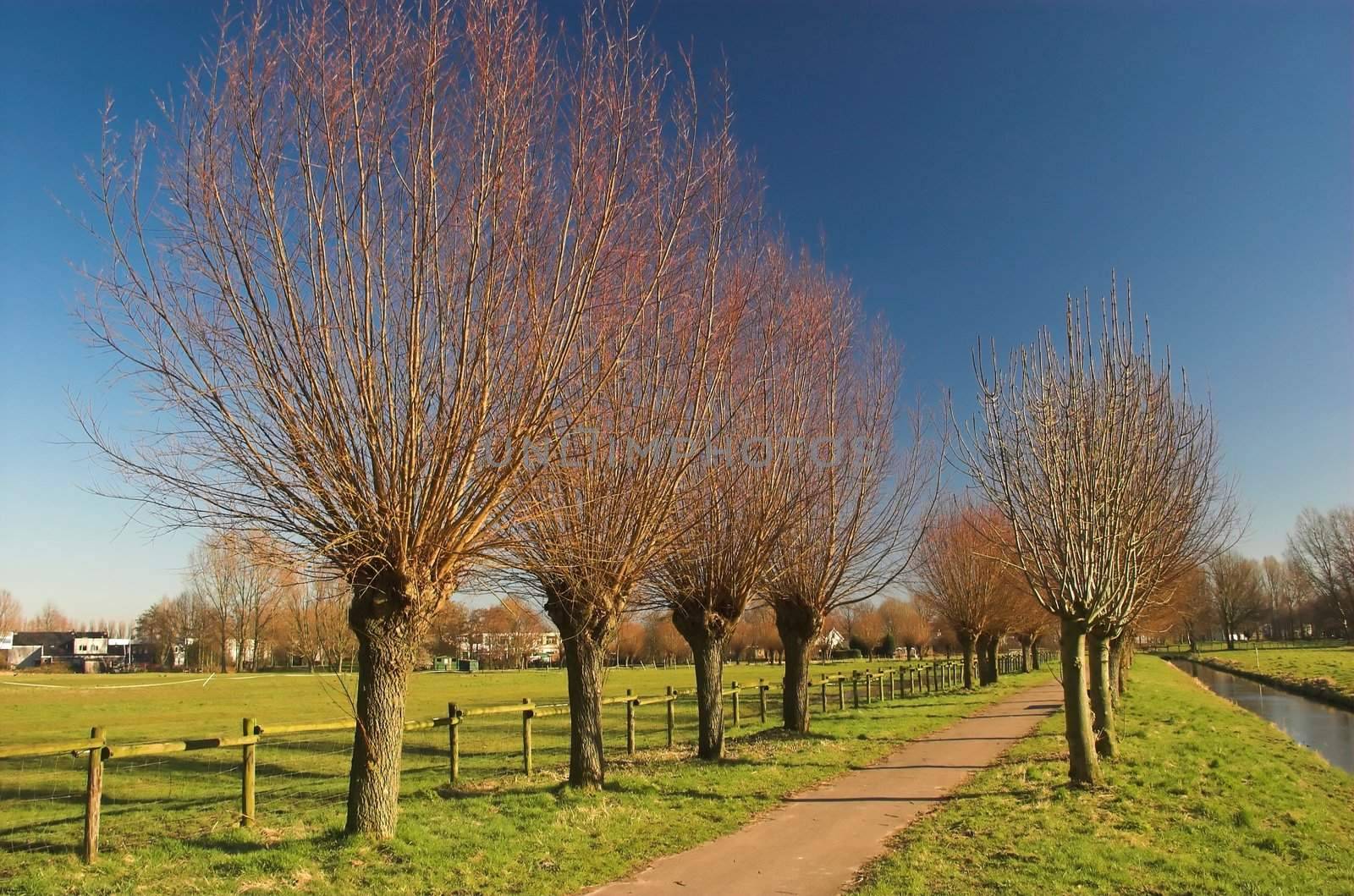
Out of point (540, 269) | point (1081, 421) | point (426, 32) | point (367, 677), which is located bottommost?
point (367, 677)

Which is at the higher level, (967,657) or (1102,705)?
(1102,705)

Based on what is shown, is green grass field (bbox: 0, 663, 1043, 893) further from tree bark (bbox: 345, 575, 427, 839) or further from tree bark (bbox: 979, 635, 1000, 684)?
tree bark (bbox: 979, 635, 1000, 684)

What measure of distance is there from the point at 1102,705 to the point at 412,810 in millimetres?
10215

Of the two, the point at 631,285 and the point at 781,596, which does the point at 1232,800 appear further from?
the point at 631,285

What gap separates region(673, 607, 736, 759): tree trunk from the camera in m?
14.3

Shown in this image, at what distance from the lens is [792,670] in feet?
59.0

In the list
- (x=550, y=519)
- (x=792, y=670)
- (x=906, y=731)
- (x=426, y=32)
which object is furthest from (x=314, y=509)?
(x=906, y=731)

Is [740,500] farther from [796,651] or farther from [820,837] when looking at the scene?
[820,837]

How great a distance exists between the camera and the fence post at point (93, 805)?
26.5ft

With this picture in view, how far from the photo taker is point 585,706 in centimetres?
1162

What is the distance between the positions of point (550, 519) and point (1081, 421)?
7502 mm

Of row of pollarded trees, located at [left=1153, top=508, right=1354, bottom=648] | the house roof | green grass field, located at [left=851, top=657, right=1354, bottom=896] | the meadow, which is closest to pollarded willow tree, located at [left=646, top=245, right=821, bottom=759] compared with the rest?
green grass field, located at [left=851, top=657, right=1354, bottom=896]

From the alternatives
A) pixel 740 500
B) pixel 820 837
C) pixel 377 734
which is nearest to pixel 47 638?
pixel 740 500

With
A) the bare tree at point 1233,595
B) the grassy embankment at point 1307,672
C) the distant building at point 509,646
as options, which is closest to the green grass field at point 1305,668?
the grassy embankment at point 1307,672
